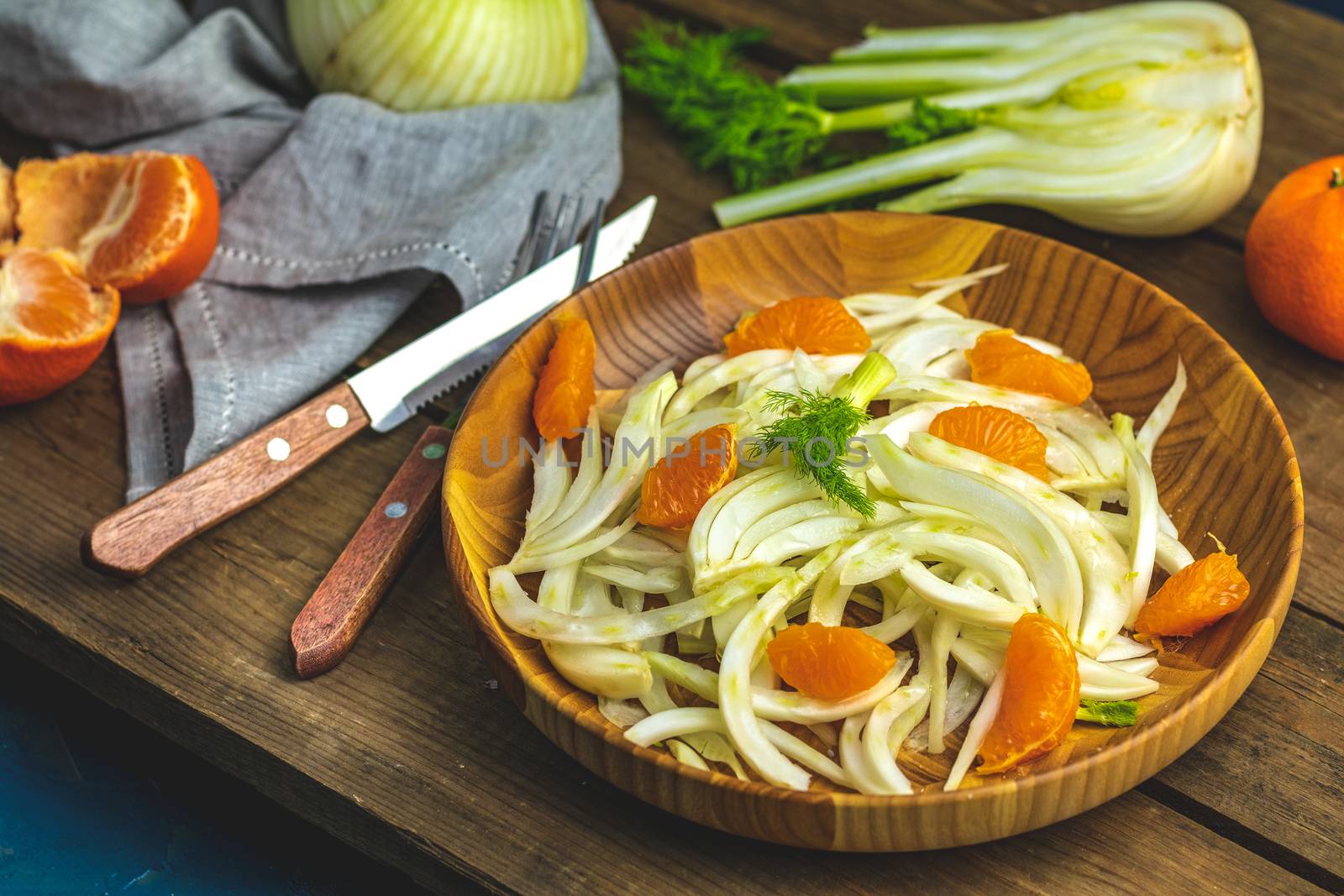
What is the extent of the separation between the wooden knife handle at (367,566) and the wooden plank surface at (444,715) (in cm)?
5

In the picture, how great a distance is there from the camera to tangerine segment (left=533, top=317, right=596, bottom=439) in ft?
6.54

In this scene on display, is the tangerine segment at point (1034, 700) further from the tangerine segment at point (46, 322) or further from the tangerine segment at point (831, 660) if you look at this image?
the tangerine segment at point (46, 322)

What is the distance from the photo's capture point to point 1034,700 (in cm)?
153

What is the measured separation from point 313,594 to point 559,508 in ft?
1.38

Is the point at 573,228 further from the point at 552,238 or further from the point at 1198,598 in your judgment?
the point at 1198,598

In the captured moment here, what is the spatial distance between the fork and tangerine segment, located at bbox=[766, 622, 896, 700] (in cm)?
69

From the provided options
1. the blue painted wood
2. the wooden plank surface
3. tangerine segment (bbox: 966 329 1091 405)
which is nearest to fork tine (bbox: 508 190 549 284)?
the wooden plank surface

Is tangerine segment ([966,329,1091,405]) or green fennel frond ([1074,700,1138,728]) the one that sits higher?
tangerine segment ([966,329,1091,405])

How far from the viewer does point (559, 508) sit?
74.4 inches

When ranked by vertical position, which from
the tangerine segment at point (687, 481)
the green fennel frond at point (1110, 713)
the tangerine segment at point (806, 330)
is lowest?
the green fennel frond at point (1110, 713)

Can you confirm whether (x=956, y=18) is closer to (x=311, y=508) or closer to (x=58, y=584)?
(x=311, y=508)

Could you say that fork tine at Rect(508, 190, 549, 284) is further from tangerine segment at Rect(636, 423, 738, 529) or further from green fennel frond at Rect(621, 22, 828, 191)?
tangerine segment at Rect(636, 423, 738, 529)

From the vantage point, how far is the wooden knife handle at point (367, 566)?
1842 millimetres

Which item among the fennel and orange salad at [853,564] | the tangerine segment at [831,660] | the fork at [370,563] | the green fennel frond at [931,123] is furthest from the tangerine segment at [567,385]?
the green fennel frond at [931,123]
